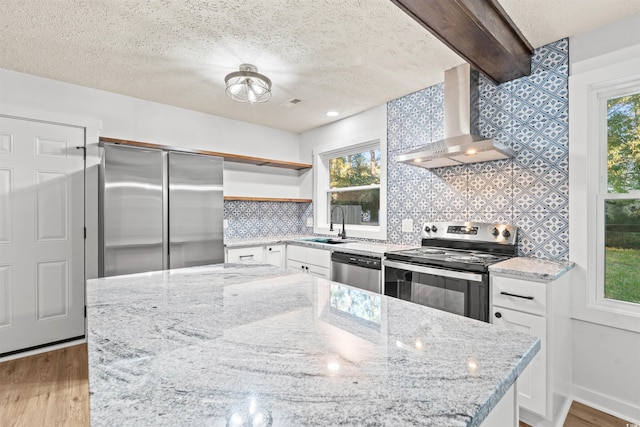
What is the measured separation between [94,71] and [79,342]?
250 centimetres

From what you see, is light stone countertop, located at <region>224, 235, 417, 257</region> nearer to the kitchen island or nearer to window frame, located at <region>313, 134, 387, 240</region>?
window frame, located at <region>313, 134, 387, 240</region>

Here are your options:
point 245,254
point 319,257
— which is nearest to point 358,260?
point 319,257

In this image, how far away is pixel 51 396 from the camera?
2.17 m

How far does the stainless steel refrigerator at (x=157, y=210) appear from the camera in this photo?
2.73 m

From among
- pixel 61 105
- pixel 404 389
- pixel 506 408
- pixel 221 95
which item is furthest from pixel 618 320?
pixel 61 105

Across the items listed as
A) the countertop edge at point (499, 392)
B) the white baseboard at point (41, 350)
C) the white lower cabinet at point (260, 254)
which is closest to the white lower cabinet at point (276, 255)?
the white lower cabinet at point (260, 254)

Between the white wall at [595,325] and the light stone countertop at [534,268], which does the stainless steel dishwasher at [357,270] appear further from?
the white wall at [595,325]

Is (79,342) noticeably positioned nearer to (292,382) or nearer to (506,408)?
(292,382)

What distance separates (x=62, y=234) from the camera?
295 cm

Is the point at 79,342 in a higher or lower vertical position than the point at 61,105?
lower

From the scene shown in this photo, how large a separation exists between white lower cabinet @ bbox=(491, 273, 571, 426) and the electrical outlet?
1.27m

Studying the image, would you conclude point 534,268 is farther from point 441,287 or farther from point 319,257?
point 319,257

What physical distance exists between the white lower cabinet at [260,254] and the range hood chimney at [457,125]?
5.99ft

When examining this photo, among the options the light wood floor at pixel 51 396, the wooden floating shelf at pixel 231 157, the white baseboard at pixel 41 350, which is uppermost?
the wooden floating shelf at pixel 231 157
